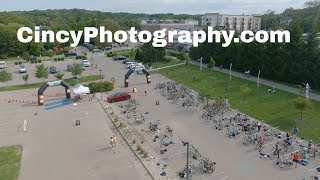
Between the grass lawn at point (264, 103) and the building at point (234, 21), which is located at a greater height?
the building at point (234, 21)

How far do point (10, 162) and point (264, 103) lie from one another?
2368 cm

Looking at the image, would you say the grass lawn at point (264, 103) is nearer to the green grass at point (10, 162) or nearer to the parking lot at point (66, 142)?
the parking lot at point (66, 142)

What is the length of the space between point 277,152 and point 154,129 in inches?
379

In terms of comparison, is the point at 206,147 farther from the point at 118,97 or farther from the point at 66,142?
the point at 118,97

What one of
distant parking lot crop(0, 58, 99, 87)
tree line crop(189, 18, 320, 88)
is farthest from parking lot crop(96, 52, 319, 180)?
distant parking lot crop(0, 58, 99, 87)

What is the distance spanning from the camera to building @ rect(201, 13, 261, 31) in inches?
4899

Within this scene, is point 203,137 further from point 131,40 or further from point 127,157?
point 131,40

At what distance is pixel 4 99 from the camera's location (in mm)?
37969

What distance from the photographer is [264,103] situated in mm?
33156

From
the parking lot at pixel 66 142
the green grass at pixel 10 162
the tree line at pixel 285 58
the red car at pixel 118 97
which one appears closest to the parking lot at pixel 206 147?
the red car at pixel 118 97

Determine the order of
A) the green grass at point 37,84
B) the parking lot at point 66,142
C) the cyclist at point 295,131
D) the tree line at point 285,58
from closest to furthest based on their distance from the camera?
the parking lot at point 66,142 < the cyclist at point 295,131 < the tree line at point 285,58 < the green grass at point 37,84

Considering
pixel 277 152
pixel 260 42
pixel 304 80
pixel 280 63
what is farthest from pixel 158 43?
pixel 277 152

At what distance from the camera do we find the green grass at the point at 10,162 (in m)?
19.1

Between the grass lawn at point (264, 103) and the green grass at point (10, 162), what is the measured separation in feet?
63.9
